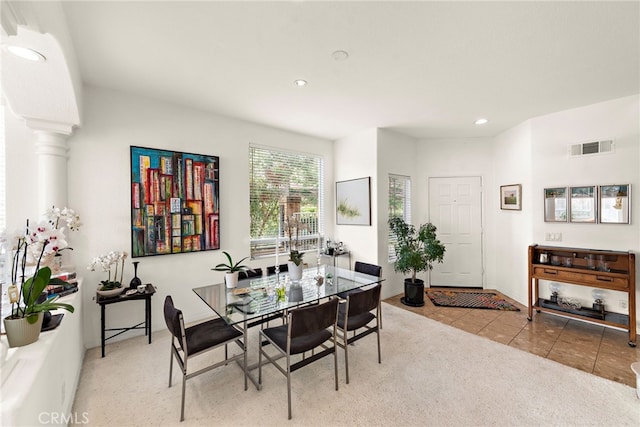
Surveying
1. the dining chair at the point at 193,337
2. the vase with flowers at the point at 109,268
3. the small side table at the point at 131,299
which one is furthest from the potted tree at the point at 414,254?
the vase with flowers at the point at 109,268

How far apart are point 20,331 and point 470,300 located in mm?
4909

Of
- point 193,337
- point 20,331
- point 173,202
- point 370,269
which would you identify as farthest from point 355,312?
point 173,202

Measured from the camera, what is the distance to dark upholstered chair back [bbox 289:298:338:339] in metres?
1.86

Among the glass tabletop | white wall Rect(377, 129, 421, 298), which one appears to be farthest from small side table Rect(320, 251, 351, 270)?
the glass tabletop

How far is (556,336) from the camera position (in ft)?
9.76

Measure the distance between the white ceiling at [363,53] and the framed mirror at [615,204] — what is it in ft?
3.54

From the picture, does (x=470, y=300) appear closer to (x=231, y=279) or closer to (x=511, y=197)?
(x=511, y=197)

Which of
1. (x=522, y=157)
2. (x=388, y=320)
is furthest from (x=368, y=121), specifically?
(x=388, y=320)

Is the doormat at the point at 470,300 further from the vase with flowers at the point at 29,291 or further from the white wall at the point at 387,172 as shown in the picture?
the vase with flowers at the point at 29,291

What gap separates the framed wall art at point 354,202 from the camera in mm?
4328

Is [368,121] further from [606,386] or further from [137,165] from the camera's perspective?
[606,386]

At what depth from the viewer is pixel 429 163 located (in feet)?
16.3

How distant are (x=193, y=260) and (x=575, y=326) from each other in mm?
4825

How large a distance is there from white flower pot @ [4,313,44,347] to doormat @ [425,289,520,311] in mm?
4316
